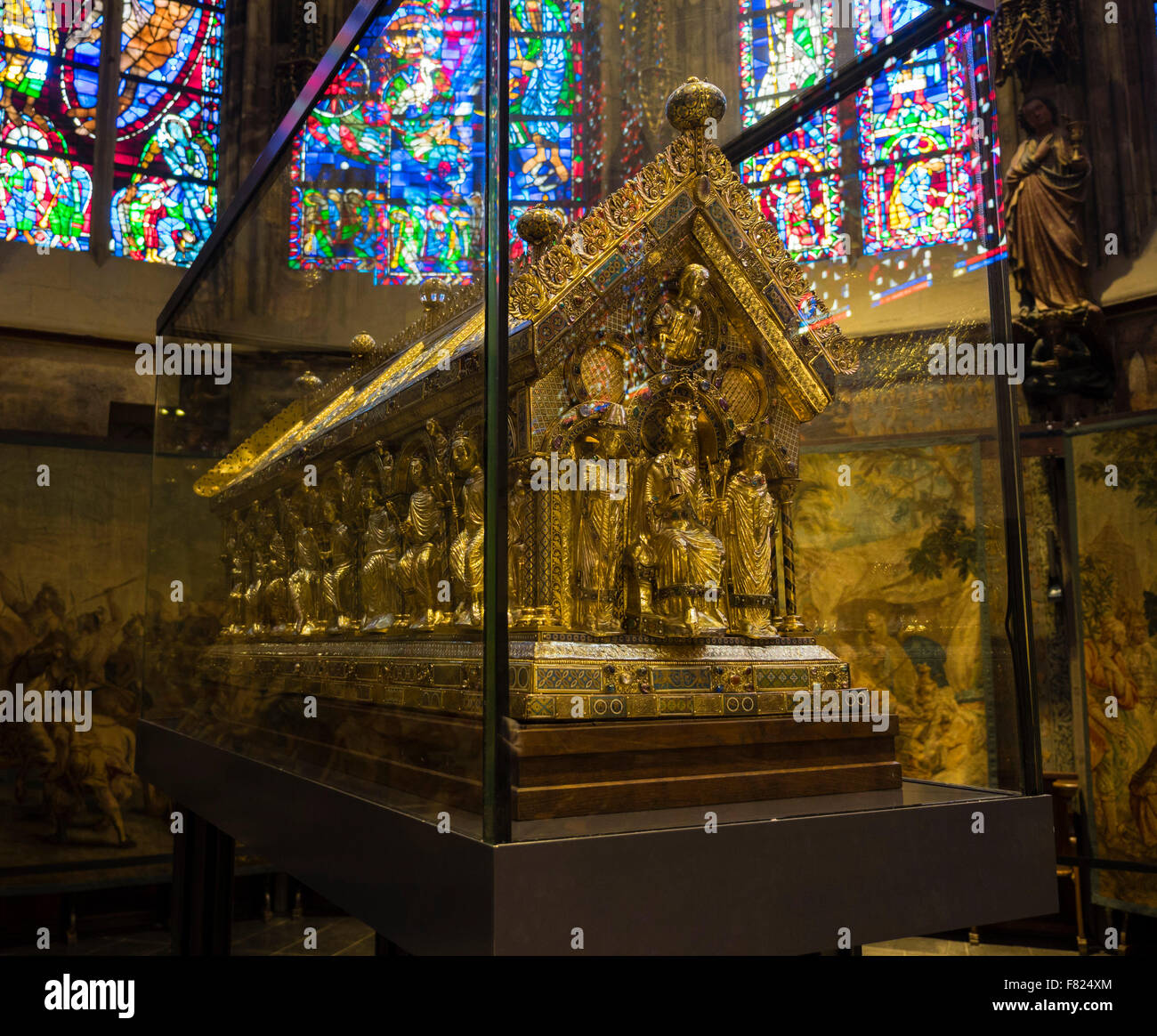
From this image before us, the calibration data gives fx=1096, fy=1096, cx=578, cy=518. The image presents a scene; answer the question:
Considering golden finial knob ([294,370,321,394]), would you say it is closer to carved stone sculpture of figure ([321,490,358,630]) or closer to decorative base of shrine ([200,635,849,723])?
carved stone sculpture of figure ([321,490,358,630])

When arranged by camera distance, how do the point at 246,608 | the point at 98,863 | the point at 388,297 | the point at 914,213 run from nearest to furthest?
the point at 388,297 → the point at 914,213 → the point at 246,608 → the point at 98,863

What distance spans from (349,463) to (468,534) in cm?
134

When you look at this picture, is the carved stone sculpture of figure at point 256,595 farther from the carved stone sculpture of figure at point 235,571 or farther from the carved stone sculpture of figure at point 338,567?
the carved stone sculpture of figure at point 338,567

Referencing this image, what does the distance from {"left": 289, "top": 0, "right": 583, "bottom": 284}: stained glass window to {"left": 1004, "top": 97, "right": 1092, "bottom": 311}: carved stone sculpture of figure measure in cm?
467

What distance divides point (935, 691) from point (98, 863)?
644 centimetres

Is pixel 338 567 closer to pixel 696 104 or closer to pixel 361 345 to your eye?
pixel 361 345

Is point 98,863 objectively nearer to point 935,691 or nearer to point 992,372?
point 935,691

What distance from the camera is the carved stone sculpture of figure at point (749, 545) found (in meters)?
3.12

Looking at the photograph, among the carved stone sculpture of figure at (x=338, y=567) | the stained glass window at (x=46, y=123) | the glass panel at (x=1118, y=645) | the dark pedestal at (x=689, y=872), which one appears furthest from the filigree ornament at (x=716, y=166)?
the stained glass window at (x=46, y=123)

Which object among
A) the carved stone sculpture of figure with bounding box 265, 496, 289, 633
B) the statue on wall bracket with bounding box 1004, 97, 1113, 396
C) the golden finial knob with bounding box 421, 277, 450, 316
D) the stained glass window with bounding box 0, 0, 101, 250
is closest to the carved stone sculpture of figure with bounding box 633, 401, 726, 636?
the golden finial knob with bounding box 421, 277, 450, 316

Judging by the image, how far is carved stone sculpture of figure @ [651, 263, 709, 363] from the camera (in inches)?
122

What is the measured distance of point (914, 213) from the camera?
13.6ft

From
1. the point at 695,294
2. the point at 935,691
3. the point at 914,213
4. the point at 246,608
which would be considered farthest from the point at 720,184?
the point at 246,608

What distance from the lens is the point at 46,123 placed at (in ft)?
32.7
